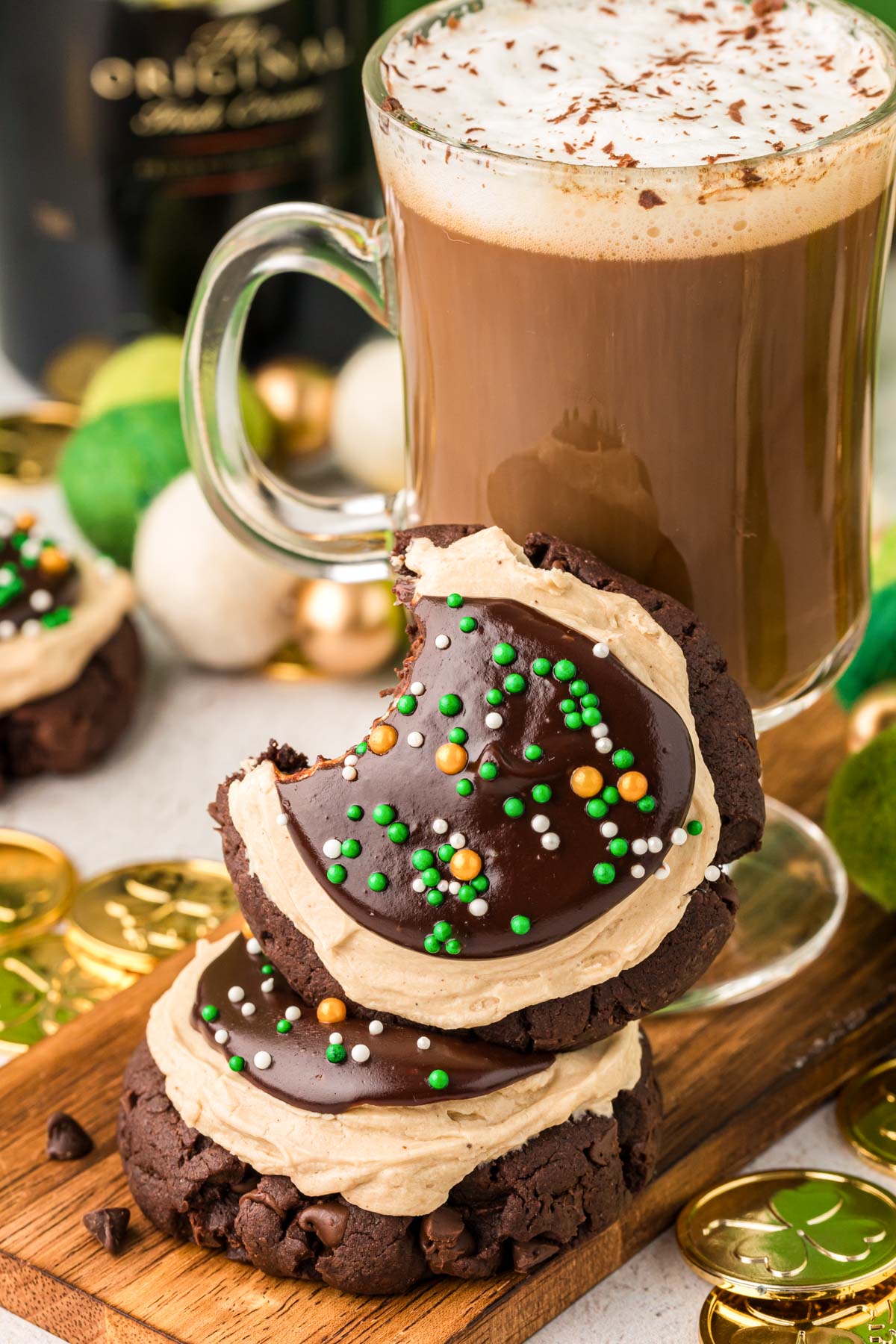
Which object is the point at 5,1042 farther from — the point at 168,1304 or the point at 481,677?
the point at 481,677

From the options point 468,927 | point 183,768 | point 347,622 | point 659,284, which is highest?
point 659,284

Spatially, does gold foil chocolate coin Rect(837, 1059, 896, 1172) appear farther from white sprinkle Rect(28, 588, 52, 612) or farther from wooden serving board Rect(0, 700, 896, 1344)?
white sprinkle Rect(28, 588, 52, 612)

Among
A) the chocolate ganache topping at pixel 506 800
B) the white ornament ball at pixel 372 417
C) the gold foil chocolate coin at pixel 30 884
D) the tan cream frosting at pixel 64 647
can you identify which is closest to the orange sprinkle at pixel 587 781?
the chocolate ganache topping at pixel 506 800

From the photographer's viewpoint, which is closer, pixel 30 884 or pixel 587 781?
pixel 587 781

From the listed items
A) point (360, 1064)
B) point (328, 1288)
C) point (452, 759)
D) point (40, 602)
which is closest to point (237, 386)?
point (40, 602)

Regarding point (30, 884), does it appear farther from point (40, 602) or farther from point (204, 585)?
point (204, 585)
